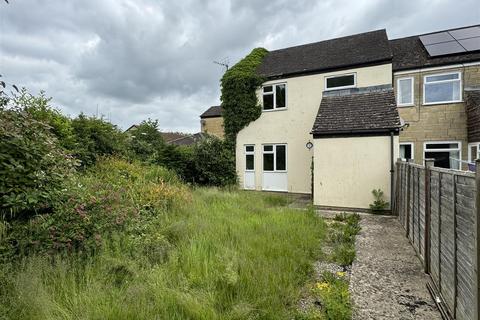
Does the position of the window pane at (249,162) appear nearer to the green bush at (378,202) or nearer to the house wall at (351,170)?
the house wall at (351,170)

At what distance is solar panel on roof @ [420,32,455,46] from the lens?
14.8 m

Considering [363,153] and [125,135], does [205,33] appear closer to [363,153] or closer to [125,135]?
[125,135]

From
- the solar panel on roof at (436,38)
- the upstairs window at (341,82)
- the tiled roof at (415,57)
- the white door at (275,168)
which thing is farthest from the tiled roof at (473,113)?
the white door at (275,168)

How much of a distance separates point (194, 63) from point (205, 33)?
2925 mm

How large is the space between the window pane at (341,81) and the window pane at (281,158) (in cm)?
385

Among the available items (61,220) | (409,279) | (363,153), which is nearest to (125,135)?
(61,220)

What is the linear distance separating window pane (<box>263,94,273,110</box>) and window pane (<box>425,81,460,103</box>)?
759 centimetres

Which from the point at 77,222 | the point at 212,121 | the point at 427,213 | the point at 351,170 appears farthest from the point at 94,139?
the point at 212,121

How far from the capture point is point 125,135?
13.0 metres

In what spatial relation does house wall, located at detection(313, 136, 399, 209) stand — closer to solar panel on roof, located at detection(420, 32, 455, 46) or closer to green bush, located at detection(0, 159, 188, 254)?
green bush, located at detection(0, 159, 188, 254)

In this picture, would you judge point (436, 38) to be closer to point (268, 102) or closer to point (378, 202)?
point (268, 102)

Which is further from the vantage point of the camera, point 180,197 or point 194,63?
point 194,63

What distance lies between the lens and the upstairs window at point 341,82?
1322 cm

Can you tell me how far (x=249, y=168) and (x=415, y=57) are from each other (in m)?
10.4
